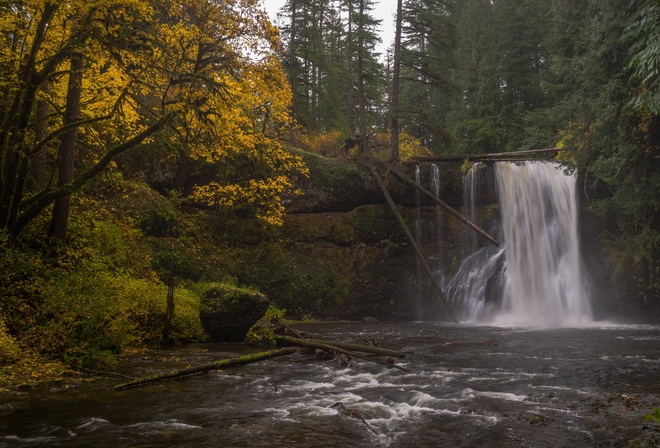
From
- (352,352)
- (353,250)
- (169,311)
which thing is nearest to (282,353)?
(352,352)

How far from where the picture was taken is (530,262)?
20.2 metres

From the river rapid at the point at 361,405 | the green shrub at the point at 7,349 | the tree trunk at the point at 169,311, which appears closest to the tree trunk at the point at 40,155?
the tree trunk at the point at 169,311

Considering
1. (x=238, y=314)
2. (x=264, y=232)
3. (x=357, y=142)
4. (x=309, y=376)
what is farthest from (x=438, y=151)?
(x=309, y=376)

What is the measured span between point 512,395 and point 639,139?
1184cm

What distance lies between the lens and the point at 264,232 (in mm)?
20344

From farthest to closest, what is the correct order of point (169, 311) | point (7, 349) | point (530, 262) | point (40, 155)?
point (530, 262) → point (169, 311) → point (40, 155) → point (7, 349)

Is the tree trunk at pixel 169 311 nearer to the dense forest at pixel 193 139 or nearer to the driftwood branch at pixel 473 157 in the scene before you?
the dense forest at pixel 193 139

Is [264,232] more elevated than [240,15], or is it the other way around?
[240,15]

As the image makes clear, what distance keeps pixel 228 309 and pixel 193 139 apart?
4186 millimetres

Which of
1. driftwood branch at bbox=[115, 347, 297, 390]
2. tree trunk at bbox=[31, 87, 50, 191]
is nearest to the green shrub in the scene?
→ driftwood branch at bbox=[115, 347, 297, 390]

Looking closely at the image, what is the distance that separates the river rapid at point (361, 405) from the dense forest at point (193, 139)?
192 cm

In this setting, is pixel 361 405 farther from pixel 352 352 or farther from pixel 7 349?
pixel 7 349

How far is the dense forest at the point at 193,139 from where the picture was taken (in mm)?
8820

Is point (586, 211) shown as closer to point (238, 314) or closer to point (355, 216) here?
point (355, 216)
